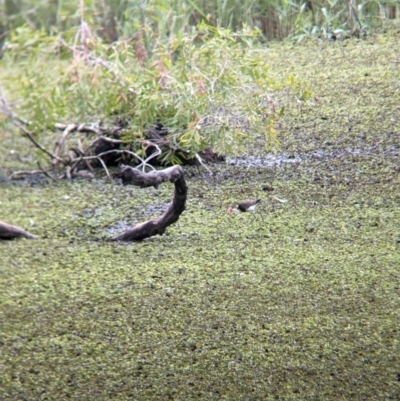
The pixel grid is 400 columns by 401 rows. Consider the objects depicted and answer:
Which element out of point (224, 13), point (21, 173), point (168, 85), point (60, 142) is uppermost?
point (224, 13)

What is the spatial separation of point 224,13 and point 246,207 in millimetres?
623

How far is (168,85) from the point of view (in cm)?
237

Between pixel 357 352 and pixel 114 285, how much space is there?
22.9 inches

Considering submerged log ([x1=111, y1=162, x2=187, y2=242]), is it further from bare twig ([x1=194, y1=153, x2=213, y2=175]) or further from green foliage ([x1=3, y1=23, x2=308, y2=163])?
bare twig ([x1=194, y1=153, x2=213, y2=175])

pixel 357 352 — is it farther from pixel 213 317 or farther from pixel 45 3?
pixel 45 3

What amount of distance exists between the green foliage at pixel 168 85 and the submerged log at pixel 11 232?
1.55 ft

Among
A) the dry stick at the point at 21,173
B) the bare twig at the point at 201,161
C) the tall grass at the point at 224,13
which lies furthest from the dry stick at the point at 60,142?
the bare twig at the point at 201,161

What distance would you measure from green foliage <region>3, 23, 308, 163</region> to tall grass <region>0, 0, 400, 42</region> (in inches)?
2.2

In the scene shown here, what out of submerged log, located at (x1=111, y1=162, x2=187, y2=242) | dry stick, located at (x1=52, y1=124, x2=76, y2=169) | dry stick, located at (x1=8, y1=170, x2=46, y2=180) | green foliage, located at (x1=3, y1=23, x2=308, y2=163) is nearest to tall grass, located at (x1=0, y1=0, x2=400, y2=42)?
green foliage, located at (x1=3, y1=23, x2=308, y2=163)

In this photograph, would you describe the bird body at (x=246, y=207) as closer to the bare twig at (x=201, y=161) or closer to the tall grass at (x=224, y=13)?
the bare twig at (x=201, y=161)

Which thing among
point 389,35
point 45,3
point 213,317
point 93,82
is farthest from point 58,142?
point 213,317

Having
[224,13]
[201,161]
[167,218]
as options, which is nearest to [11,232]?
[167,218]

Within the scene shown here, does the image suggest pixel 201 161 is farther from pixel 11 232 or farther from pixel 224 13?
pixel 11 232

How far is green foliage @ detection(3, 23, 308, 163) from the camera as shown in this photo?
221 centimetres
